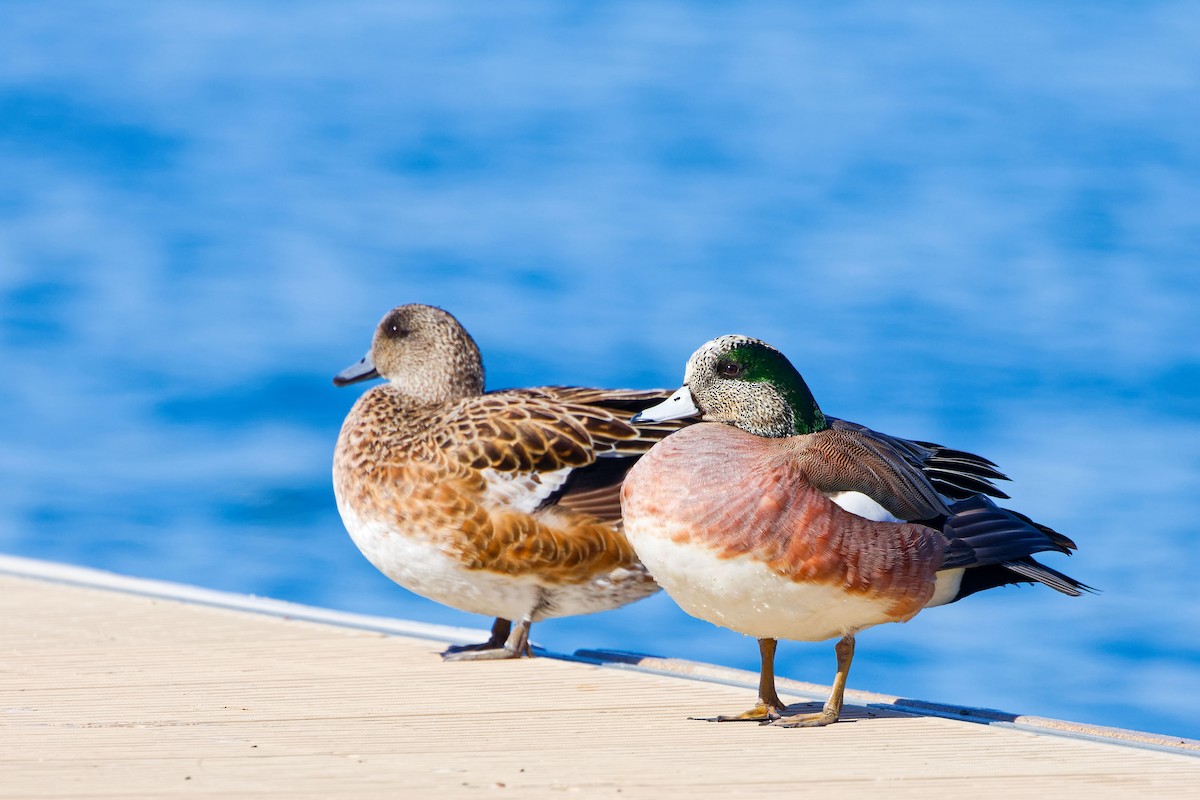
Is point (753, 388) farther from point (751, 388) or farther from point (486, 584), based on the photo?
point (486, 584)

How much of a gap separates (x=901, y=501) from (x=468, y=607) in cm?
124

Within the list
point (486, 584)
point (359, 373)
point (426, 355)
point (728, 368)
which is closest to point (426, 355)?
point (426, 355)

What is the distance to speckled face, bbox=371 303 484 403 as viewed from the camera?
172 inches

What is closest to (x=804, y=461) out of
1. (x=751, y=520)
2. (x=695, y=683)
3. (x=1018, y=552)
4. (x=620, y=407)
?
(x=751, y=520)

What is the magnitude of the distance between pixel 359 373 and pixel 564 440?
32.2 inches

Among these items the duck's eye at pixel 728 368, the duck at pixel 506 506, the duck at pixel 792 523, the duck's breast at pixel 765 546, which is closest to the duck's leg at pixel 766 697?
the duck at pixel 792 523

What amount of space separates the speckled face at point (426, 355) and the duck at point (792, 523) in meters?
1.10

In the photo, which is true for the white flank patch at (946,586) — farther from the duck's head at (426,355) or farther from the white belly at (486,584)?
the duck's head at (426,355)

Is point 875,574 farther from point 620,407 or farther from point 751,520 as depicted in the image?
point 620,407

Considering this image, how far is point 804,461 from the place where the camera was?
3.10 metres

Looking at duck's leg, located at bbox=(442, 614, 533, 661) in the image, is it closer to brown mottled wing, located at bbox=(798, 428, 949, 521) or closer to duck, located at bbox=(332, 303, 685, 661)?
duck, located at bbox=(332, 303, 685, 661)

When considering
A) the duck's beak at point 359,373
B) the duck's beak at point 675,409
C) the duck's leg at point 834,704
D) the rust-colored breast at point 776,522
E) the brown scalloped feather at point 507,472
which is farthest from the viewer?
the duck's beak at point 359,373

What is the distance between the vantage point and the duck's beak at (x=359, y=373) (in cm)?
448

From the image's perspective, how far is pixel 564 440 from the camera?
3936 mm
